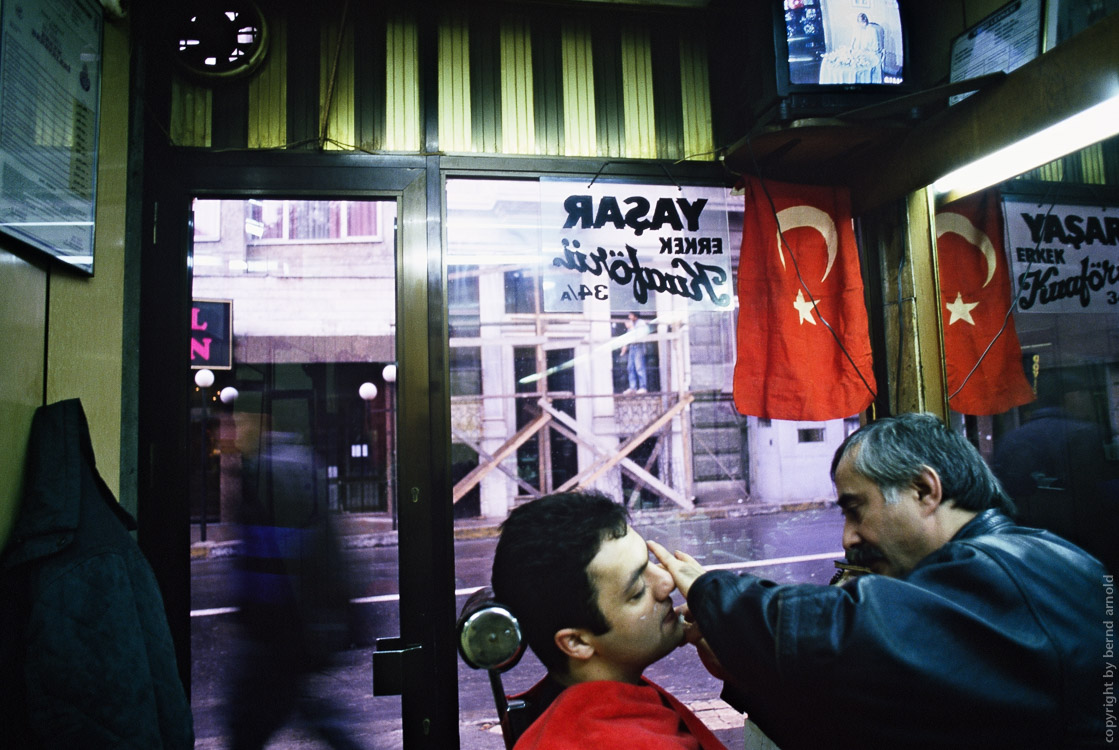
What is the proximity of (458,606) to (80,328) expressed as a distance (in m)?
5.48

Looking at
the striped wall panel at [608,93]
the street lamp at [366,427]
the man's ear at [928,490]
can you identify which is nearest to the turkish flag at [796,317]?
the striped wall panel at [608,93]

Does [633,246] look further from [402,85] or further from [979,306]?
[979,306]

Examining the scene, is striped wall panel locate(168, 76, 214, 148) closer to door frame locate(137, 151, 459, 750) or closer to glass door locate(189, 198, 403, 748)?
door frame locate(137, 151, 459, 750)

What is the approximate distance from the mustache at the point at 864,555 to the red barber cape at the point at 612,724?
702 mm

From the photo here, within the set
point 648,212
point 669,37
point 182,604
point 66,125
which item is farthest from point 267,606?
point 669,37

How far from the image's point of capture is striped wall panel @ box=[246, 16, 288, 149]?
9.36 feet

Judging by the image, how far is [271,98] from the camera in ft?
9.45

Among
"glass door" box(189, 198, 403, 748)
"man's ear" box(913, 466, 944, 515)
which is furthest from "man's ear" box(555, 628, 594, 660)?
"glass door" box(189, 198, 403, 748)

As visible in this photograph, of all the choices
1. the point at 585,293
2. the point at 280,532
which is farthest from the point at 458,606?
the point at 585,293

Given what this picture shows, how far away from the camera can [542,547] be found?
1.57 metres

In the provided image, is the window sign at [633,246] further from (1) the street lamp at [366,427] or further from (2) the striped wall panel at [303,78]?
(1) the street lamp at [366,427]

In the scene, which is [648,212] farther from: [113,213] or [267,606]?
[267,606]

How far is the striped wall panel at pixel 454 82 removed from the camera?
9.73 feet

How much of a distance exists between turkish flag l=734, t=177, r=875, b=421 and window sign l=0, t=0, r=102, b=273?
274 centimetres
